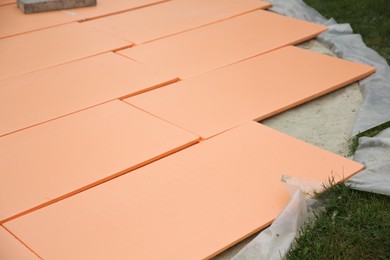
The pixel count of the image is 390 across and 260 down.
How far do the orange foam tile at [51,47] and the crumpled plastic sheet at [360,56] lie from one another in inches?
61.9

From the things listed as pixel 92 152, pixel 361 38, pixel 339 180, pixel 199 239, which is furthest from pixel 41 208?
pixel 361 38

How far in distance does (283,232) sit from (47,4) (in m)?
3.65

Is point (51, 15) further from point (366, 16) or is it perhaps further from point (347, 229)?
point (347, 229)

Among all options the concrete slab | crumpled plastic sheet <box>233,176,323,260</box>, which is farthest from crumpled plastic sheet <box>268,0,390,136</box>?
the concrete slab

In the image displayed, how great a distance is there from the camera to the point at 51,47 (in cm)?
473

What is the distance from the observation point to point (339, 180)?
2979mm

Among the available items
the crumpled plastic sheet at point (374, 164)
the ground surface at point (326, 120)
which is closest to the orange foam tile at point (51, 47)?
the ground surface at point (326, 120)

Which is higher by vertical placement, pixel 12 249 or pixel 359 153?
pixel 359 153

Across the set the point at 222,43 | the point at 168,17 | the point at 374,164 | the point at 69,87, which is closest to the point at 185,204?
the point at 374,164

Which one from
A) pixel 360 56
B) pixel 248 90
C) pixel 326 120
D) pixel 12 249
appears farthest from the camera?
pixel 360 56

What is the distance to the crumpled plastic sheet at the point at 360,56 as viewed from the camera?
3709 mm

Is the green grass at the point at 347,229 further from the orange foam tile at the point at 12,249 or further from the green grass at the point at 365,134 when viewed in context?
the orange foam tile at the point at 12,249

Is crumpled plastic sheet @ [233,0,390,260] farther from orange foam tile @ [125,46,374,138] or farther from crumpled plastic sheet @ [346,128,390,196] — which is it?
orange foam tile @ [125,46,374,138]

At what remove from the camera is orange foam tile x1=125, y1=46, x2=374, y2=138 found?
144 inches
